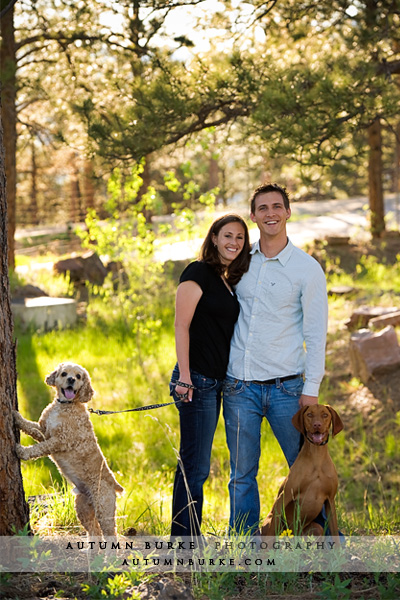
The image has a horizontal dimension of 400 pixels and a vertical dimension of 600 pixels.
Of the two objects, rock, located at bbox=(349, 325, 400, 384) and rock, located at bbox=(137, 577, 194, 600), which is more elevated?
rock, located at bbox=(349, 325, 400, 384)

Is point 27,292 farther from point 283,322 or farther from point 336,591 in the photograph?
point 336,591

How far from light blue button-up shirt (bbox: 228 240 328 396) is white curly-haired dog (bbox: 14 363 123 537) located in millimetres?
865

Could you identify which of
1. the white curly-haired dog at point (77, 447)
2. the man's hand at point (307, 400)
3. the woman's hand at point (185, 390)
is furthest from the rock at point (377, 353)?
the white curly-haired dog at point (77, 447)

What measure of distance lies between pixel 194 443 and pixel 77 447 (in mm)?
650

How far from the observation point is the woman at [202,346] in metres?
3.61

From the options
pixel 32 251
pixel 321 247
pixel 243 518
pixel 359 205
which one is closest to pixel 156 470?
pixel 243 518

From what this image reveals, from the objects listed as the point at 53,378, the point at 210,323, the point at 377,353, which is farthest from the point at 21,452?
the point at 377,353

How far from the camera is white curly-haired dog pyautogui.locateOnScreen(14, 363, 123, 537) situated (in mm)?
3324

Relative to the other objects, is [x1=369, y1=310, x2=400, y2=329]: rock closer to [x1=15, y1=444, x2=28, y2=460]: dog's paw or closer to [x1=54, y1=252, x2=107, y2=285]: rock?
[x1=54, y1=252, x2=107, y2=285]: rock

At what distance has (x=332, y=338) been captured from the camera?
9.48 meters

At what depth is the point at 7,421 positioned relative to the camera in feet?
10.5

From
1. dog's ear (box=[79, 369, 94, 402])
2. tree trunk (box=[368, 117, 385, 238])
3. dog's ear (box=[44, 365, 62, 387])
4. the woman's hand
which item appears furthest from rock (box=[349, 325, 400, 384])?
A: tree trunk (box=[368, 117, 385, 238])

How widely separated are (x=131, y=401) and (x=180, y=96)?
3.33 metres

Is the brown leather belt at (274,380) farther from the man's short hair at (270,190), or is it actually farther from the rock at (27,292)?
the rock at (27,292)
